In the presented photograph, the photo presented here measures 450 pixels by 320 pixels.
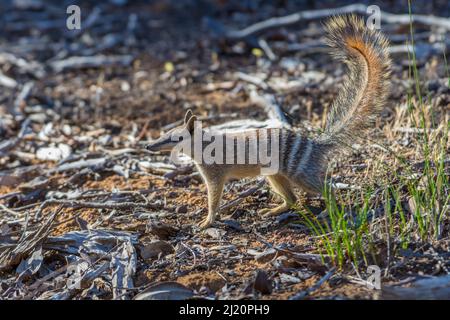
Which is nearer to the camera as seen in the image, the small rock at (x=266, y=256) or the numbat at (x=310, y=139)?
the small rock at (x=266, y=256)

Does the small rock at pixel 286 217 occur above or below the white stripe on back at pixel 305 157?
below

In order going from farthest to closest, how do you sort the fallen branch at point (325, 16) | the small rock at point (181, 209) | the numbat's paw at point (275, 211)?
1. the fallen branch at point (325, 16)
2. the small rock at point (181, 209)
3. the numbat's paw at point (275, 211)

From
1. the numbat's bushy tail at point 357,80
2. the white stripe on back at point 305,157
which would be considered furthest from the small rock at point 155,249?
the numbat's bushy tail at point 357,80

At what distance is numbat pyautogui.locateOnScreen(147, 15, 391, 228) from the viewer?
482 cm

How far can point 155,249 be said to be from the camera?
14.8 feet

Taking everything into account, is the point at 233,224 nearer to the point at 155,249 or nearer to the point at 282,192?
the point at 282,192

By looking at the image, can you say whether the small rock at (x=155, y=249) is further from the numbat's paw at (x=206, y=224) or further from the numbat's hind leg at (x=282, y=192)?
the numbat's hind leg at (x=282, y=192)

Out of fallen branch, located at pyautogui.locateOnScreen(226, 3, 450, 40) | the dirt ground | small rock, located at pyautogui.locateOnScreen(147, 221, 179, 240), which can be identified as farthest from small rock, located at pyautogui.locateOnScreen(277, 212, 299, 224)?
fallen branch, located at pyautogui.locateOnScreen(226, 3, 450, 40)

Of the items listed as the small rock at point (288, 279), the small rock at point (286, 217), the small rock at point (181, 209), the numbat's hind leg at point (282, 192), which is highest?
the numbat's hind leg at point (282, 192)

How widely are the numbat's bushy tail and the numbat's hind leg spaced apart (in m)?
0.43

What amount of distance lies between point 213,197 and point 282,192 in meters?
0.55

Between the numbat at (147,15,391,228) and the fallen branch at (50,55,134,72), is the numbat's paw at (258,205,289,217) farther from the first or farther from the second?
the fallen branch at (50,55,134,72)

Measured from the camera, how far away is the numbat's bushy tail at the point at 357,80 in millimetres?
4812

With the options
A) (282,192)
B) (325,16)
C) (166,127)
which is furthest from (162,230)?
(325,16)
